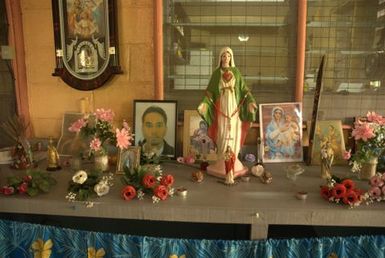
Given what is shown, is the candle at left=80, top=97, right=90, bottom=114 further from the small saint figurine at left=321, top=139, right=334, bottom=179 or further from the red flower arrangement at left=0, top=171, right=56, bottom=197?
the small saint figurine at left=321, top=139, right=334, bottom=179

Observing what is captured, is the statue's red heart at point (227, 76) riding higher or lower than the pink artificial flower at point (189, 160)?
higher

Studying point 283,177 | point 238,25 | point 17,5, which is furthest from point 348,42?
point 17,5

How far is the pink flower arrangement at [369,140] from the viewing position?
1.32 m

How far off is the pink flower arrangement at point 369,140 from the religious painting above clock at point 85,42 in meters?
1.14

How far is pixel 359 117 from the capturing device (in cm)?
160

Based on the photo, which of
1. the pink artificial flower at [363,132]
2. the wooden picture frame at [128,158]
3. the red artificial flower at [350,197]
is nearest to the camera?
the red artificial flower at [350,197]

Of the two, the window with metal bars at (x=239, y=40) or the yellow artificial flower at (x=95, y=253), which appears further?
the window with metal bars at (x=239, y=40)

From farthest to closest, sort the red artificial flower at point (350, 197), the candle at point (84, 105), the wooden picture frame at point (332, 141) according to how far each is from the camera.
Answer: the candle at point (84, 105) → the wooden picture frame at point (332, 141) → the red artificial flower at point (350, 197)

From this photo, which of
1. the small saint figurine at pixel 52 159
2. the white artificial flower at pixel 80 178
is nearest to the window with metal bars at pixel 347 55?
the white artificial flower at pixel 80 178

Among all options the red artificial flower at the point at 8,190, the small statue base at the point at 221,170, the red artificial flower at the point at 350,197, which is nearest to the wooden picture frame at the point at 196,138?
the small statue base at the point at 221,170

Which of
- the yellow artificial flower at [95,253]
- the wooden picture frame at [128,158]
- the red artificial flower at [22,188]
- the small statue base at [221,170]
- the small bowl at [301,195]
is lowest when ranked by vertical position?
the yellow artificial flower at [95,253]

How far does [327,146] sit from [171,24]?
0.93m

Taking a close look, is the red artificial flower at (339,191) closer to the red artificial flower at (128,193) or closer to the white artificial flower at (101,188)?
the red artificial flower at (128,193)

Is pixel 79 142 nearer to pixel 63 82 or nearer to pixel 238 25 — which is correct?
pixel 63 82
